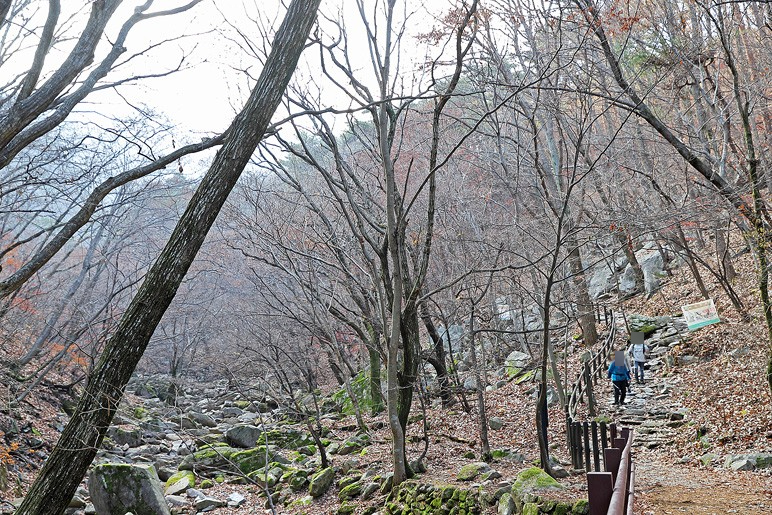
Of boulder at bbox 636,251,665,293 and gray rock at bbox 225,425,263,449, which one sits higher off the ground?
boulder at bbox 636,251,665,293

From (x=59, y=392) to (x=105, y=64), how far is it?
14.5 m

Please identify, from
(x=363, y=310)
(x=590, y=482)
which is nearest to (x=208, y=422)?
(x=363, y=310)

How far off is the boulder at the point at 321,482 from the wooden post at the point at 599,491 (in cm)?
917

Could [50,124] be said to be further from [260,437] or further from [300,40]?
[260,437]

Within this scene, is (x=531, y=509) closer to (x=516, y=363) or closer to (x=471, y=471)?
(x=471, y=471)

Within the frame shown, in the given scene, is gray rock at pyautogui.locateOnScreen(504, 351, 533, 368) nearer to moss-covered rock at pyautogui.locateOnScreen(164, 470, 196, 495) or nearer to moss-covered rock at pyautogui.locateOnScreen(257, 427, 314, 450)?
moss-covered rock at pyautogui.locateOnScreen(257, 427, 314, 450)

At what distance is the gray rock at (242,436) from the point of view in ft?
52.9

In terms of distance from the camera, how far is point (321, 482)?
1130 cm

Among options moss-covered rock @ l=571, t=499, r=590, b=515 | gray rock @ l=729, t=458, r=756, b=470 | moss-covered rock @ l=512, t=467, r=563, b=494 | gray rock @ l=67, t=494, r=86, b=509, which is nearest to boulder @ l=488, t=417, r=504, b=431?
gray rock @ l=729, t=458, r=756, b=470

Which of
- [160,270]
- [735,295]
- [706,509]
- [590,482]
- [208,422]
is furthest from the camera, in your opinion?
[208,422]

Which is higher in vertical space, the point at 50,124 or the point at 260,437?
the point at 50,124

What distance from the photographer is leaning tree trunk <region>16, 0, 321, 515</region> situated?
4.40 meters

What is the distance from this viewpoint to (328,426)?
17.0m

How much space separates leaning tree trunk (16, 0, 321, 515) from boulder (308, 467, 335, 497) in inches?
283
